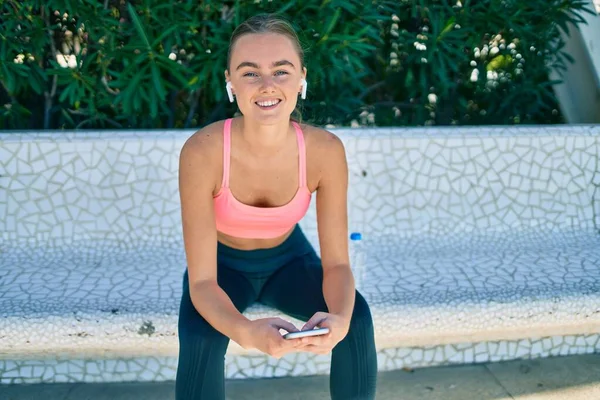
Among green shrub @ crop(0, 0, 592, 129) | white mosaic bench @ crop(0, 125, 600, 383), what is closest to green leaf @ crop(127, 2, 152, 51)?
green shrub @ crop(0, 0, 592, 129)

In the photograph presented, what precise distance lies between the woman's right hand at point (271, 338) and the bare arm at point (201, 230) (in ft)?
0.36

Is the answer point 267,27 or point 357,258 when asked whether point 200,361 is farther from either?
point 357,258

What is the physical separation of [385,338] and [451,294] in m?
0.31

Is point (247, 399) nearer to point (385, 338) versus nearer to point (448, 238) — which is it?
point (385, 338)

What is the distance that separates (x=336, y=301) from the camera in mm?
2062

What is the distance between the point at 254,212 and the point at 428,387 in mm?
1081

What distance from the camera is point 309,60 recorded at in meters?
3.33

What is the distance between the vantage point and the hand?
73.3 inches

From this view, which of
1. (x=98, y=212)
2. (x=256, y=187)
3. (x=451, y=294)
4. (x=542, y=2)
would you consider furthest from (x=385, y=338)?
(x=542, y=2)

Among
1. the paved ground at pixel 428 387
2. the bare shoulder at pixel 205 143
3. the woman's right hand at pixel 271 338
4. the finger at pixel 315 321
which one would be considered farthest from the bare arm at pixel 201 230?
the paved ground at pixel 428 387

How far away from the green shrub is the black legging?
1.16 meters

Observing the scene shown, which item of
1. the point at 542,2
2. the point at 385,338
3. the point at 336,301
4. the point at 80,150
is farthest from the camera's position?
the point at 542,2

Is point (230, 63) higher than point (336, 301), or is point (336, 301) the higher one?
point (230, 63)

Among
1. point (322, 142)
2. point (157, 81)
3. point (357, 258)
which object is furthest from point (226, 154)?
point (157, 81)
